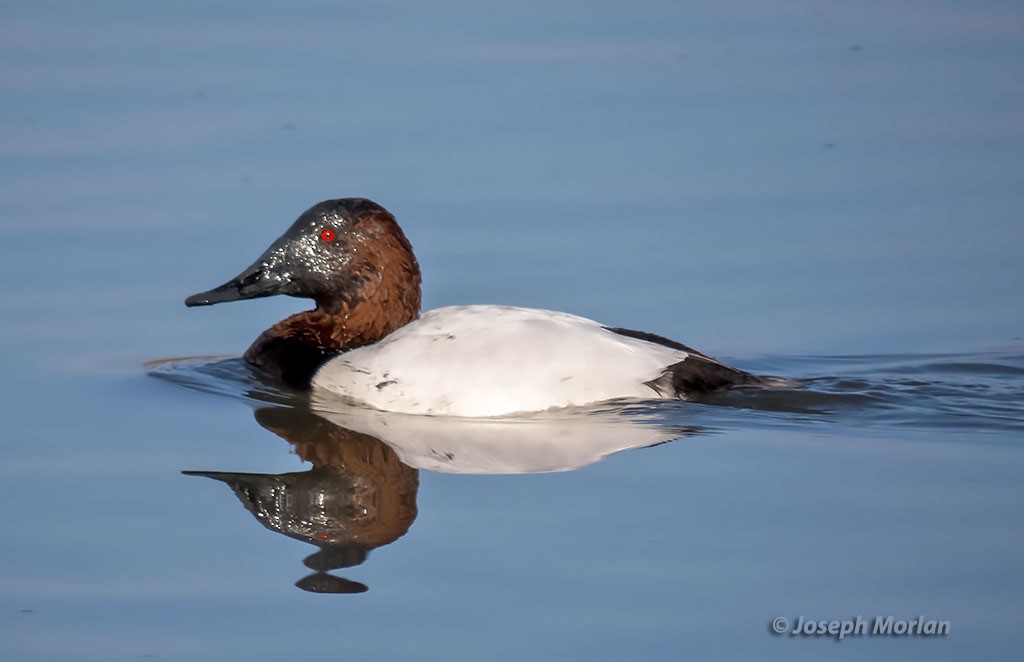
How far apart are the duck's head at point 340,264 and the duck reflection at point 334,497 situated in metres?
0.73

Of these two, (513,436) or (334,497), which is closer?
(334,497)

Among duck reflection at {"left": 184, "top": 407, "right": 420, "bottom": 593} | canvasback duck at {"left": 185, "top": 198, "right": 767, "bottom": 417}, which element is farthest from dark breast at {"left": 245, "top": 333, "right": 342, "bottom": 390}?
duck reflection at {"left": 184, "top": 407, "right": 420, "bottom": 593}

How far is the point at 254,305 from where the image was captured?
8.34m

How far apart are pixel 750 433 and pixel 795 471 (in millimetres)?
498

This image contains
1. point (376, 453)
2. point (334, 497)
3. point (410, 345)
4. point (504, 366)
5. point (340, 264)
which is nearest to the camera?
point (334, 497)

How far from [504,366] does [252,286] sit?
53.2 inches

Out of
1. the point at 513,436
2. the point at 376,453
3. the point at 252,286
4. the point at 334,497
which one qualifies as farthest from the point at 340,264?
the point at 334,497

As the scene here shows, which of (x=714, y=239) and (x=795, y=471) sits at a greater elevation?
(x=714, y=239)

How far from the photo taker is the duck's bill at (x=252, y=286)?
717cm

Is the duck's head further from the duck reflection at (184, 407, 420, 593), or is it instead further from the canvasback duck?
the duck reflection at (184, 407, 420, 593)

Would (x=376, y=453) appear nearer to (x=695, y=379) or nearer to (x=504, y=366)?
(x=504, y=366)

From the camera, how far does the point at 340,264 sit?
7.10m

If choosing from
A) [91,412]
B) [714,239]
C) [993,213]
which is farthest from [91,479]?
[993,213]

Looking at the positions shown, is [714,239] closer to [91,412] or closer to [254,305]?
[254,305]
